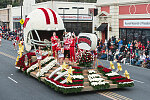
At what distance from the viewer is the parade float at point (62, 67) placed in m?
14.2

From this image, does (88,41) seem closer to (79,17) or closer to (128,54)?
(128,54)

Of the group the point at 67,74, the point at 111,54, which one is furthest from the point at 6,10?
the point at 67,74

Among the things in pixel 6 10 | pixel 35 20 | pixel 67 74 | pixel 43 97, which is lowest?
pixel 43 97

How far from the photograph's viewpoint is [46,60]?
58.6 ft

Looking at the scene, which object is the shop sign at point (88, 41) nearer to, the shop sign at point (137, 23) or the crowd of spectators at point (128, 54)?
the crowd of spectators at point (128, 54)

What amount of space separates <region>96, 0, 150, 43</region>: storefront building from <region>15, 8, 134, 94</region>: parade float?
14.9 m

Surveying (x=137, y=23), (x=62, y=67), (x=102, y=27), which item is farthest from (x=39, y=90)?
(x=102, y=27)

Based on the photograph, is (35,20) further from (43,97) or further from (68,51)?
(43,97)

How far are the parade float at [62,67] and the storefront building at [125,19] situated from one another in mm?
14874

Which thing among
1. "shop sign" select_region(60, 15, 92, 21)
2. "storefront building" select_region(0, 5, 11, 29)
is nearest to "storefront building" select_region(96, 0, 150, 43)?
"shop sign" select_region(60, 15, 92, 21)

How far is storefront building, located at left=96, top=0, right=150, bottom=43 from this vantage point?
31478mm

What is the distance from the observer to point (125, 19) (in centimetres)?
3450

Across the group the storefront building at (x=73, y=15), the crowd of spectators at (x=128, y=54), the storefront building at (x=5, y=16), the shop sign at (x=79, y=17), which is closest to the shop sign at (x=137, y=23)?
the crowd of spectators at (x=128, y=54)

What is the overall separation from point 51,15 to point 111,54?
10.3m
